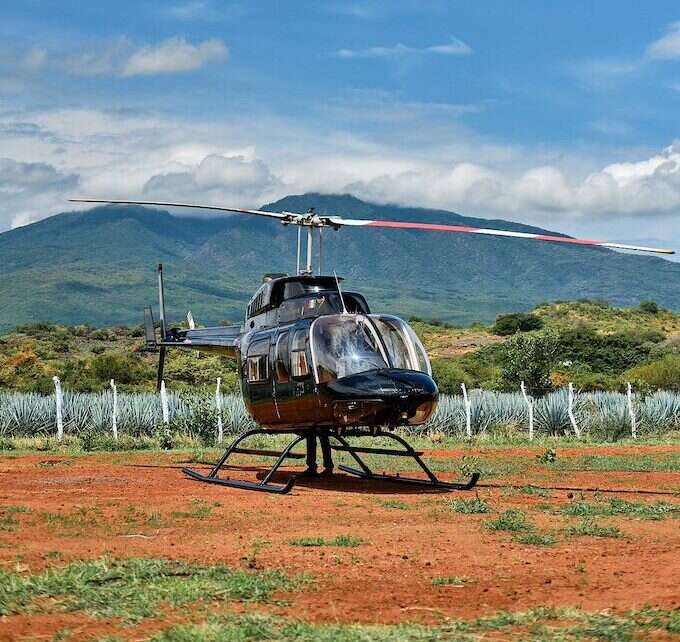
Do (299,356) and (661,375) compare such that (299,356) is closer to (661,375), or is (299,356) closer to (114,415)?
(114,415)

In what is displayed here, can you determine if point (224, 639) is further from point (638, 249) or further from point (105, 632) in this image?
point (638, 249)

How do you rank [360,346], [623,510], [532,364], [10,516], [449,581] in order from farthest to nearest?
[532,364]
[360,346]
[623,510]
[10,516]
[449,581]

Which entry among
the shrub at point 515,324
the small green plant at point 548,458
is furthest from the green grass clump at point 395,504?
the shrub at point 515,324

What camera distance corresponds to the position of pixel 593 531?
1161 centimetres

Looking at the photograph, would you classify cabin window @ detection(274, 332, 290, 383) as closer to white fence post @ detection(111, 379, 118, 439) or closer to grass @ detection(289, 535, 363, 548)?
grass @ detection(289, 535, 363, 548)

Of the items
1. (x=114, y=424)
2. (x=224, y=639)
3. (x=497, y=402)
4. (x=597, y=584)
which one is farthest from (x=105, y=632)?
(x=497, y=402)

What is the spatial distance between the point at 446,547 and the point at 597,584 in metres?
2.18

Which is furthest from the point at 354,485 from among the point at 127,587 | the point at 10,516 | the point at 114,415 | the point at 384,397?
the point at 114,415

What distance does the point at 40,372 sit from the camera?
5012cm

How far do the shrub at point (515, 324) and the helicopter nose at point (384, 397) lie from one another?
5281 cm

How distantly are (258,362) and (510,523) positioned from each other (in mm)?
5884

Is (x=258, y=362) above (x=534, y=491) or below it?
above

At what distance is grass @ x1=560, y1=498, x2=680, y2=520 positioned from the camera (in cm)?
1319

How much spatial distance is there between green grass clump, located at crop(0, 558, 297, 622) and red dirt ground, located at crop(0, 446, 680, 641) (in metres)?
0.24
